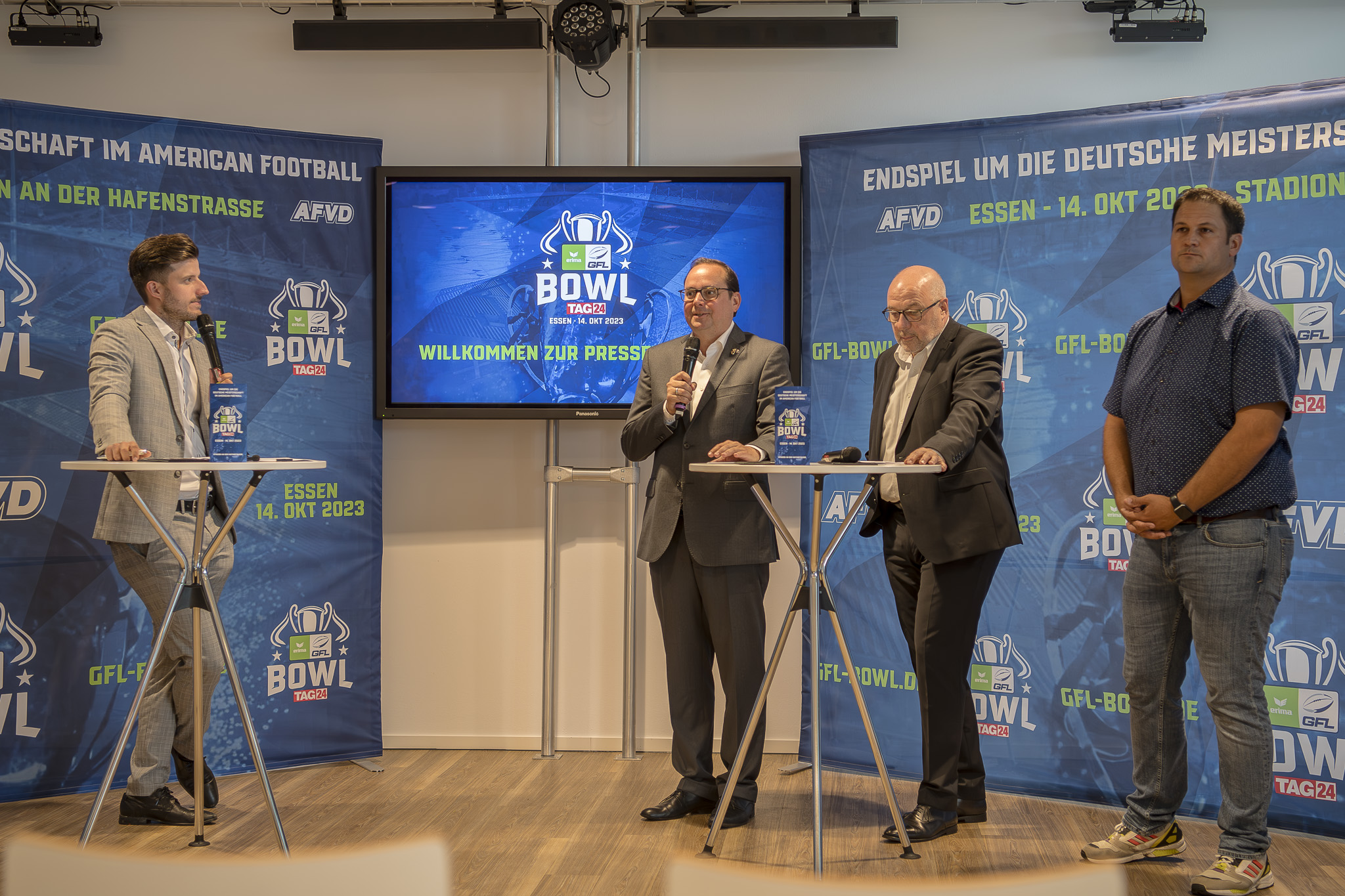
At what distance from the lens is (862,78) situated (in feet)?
14.6

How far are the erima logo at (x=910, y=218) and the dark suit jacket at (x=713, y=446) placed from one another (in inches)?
38.8

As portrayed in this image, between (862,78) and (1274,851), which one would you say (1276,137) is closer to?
(862,78)

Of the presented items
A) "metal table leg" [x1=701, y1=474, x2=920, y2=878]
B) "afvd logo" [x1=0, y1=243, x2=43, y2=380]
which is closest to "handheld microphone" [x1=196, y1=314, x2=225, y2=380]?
"afvd logo" [x1=0, y1=243, x2=43, y2=380]

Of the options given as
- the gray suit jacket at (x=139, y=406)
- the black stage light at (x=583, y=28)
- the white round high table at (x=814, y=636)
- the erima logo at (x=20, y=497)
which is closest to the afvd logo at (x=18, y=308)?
the erima logo at (x=20, y=497)

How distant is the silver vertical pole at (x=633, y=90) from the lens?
4434mm

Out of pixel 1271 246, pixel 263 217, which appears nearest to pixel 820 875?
pixel 1271 246

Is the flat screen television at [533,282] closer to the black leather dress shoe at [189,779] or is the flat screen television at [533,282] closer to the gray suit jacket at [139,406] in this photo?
the gray suit jacket at [139,406]

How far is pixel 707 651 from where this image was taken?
348 cm

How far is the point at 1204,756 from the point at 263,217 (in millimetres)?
4092

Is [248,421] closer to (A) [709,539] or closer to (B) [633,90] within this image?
(A) [709,539]

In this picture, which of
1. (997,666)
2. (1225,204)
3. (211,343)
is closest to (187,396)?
(211,343)

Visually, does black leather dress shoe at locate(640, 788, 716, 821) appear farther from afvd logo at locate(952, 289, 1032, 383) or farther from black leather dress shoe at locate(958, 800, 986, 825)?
afvd logo at locate(952, 289, 1032, 383)

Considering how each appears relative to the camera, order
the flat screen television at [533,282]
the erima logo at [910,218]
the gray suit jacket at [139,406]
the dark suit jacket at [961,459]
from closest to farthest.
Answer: the dark suit jacket at [961,459], the gray suit jacket at [139,406], the erima logo at [910,218], the flat screen television at [533,282]

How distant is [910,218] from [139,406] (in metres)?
2.91
